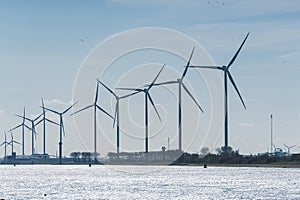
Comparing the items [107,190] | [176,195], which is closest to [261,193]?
[176,195]

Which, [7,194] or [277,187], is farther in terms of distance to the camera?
[277,187]

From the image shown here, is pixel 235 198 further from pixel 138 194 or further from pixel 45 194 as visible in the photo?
pixel 45 194

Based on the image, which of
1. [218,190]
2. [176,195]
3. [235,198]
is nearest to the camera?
[235,198]

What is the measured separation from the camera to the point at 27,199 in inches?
5817

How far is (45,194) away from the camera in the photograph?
161m

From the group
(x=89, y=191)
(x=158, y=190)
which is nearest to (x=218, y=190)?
(x=158, y=190)

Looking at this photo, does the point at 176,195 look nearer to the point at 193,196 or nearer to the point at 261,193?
the point at 193,196

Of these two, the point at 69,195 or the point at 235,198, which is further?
the point at 69,195

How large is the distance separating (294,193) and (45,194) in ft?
145

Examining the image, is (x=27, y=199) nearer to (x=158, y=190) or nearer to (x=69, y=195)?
(x=69, y=195)

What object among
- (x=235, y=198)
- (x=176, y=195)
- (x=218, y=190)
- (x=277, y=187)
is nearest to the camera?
(x=235, y=198)

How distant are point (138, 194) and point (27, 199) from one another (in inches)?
875

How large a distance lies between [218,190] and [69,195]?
31.0 m

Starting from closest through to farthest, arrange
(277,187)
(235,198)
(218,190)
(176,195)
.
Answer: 1. (235,198)
2. (176,195)
3. (218,190)
4. (277,187)
